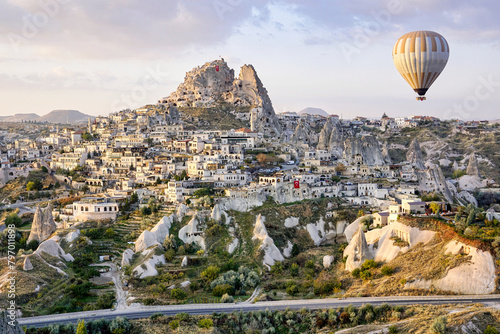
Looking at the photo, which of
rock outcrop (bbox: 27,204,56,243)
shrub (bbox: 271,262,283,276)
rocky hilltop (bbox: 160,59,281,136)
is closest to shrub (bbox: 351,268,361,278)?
shrub (bbox: 271,262,283,276)

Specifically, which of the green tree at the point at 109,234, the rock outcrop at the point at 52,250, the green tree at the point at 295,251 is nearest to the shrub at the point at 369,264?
the green tree at the point at 295,251

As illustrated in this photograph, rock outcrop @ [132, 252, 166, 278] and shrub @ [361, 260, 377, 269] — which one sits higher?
shrub @ [361, 260, 377, 269]

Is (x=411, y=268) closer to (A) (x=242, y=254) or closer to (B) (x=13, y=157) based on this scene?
(A) (x=242, y=254)

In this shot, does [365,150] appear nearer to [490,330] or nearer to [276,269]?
[276,269]

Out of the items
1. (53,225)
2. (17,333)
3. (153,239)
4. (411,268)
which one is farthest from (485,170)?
(17,333)

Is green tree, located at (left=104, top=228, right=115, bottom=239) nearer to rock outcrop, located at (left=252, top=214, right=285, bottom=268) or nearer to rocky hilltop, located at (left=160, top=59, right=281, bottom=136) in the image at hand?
rock outcrop, located at (left=252, top=214, right=285, bottom=268)

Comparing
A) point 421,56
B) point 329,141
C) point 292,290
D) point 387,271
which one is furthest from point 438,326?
point 329,141
